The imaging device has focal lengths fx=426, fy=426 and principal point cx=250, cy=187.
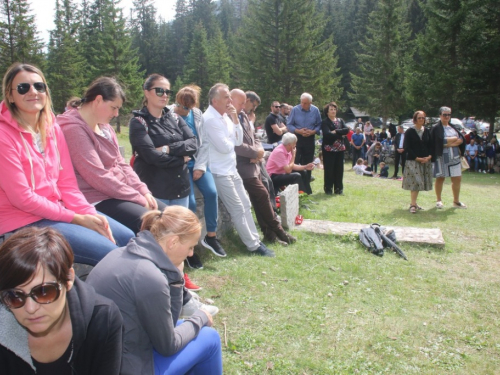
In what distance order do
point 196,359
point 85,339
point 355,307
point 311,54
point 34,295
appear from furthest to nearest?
point 311,54, point 355,307, point 196,359, point 85,339, point 34,295

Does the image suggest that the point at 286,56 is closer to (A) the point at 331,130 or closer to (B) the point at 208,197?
(A) the point at 331,130

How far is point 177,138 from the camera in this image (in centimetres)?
446

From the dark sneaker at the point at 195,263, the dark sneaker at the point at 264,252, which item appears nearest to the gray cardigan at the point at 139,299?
the dark sneaker at the point at 195,263

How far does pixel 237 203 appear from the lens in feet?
17.4

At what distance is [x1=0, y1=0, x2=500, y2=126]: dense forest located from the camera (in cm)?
2545

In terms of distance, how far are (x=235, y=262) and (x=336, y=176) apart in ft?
16.4

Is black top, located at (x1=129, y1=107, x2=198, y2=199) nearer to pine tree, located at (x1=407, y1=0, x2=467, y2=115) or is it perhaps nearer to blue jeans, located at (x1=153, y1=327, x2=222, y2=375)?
blue jeans, located at (x1=153, y1=327, x2=222, y2=375)

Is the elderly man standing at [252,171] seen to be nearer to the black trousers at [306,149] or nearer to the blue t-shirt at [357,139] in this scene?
the black trousers at [306,149]

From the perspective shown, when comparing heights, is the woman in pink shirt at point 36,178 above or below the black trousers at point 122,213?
above

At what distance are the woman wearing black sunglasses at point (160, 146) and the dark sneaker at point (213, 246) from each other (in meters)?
0.82

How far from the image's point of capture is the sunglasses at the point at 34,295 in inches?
61.1

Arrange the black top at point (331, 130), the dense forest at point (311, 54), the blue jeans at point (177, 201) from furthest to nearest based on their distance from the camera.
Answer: the dense forest at point (311, 54) < the black top at point (331, 130) < the blue jeans at point (177, 201)

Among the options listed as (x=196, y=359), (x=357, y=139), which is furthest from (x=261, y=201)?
(x=357, y=139)

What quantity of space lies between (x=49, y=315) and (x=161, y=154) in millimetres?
2692
